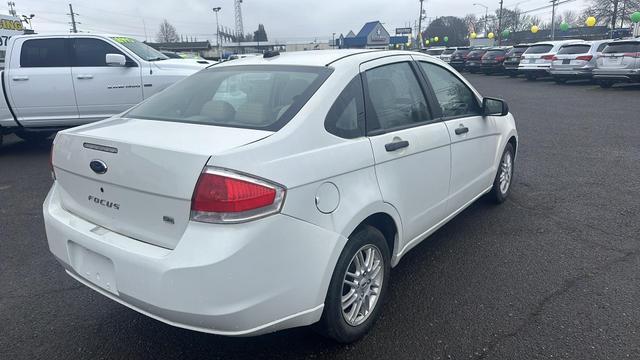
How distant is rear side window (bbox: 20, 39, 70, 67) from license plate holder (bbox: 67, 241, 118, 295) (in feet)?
20.8

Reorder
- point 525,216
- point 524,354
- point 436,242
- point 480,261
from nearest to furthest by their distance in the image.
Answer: point 524,354, point 480,261, point 436,242, point 525,216

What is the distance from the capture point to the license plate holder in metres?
2.34

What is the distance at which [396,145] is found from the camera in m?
2.85

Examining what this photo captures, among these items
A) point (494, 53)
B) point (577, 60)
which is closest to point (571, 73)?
point (577, 60)

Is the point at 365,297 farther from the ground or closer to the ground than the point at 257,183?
closer to the ground

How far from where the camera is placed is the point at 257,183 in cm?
209

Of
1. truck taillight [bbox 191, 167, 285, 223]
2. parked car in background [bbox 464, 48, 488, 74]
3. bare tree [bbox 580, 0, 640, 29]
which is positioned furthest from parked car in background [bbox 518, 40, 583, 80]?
bare tree [bbox 580, 0, 640, 29]

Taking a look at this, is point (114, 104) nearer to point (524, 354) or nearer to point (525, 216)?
point (525, 216)

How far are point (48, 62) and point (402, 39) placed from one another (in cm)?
5445

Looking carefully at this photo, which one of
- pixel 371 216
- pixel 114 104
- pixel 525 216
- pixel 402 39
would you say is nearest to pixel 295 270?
pixel 371 216

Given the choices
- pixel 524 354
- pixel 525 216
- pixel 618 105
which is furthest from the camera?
pixel 618 105

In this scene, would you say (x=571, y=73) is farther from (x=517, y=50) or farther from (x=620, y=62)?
(x=517, y=50)

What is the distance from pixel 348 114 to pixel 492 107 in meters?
2.11

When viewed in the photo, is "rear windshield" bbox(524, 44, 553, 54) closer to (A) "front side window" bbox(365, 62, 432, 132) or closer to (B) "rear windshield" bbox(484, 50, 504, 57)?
(B) "rear windshield" bbox(484, 50, 504, 57)
